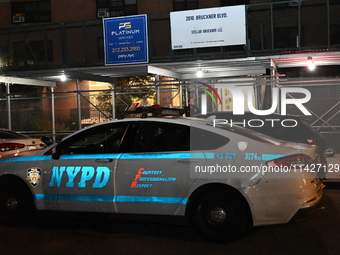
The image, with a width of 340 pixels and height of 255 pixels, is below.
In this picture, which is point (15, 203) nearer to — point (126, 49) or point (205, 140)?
point (205, 140)

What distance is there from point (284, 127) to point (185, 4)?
15182 millimetres

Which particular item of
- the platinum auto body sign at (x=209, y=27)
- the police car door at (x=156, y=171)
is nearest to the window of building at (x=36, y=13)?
the platinum auto body sign at (x=209, y=27)

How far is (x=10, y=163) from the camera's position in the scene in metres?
6.64

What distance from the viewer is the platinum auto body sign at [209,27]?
13.8m

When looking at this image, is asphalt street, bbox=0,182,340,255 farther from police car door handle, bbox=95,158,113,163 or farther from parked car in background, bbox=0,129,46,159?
parked car in background, bbox=0,129,46,159

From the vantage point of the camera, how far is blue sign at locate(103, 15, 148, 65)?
14.6 meters

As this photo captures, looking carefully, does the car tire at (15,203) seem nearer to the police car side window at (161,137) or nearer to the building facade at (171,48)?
the police car side window at (161,137)

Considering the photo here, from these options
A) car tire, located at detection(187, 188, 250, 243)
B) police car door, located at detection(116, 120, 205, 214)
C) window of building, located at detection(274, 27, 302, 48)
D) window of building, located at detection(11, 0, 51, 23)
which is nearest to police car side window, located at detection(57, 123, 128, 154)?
police car door, located at detection(116, 120, 205, 214)

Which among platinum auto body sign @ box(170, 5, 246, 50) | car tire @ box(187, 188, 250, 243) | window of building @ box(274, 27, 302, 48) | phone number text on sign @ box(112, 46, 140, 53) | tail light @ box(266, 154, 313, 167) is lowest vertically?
car tire @ box(187, 188, 250, 243)

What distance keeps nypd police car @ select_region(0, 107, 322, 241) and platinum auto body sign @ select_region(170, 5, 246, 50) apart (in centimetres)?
820

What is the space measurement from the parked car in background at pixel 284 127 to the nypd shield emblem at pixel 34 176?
4.00m

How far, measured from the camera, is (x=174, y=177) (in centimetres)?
576

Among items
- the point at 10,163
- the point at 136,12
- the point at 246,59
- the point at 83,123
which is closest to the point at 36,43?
the point at 136,12

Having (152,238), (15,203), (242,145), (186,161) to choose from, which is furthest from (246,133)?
(15,203)
